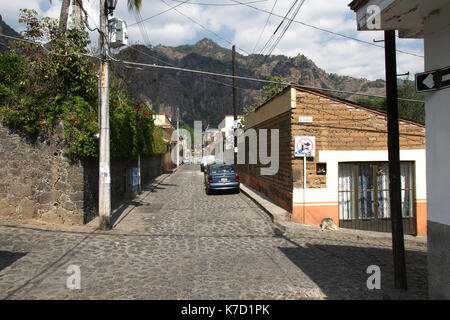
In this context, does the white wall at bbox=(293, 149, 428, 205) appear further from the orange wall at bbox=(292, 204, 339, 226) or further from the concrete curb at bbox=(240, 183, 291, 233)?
the concrete curb at bbox=(240, 183, 291, 233)

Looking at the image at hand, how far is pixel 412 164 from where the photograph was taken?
12.4m

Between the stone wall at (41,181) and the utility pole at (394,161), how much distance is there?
7.95 m

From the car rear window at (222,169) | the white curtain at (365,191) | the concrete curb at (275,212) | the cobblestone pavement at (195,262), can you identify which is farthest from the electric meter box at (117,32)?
the car rear window at (222,169)

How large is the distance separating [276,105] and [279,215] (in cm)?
462

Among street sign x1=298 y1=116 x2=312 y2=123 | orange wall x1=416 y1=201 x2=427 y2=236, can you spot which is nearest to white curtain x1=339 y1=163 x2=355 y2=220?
street sign x1=298 y1=116 x2=312 y2=123

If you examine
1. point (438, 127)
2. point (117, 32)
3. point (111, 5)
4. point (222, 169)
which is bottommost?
point (222, 169)

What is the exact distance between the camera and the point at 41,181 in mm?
9758

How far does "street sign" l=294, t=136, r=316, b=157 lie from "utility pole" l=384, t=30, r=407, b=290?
18.4ft

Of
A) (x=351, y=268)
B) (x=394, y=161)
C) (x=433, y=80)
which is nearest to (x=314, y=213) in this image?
(x=351, y=268)

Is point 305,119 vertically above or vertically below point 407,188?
above

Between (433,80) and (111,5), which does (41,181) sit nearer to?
(111,5)

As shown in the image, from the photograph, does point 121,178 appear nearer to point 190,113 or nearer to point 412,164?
point 412,164

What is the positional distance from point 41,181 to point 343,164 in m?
9.60
